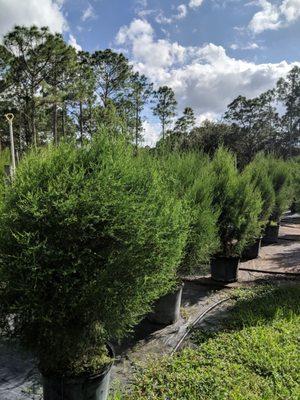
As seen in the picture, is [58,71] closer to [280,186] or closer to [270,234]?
[280,186]

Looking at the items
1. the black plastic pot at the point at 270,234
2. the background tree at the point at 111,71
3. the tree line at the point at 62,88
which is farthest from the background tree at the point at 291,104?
the black plastic pot at the point at 270,234

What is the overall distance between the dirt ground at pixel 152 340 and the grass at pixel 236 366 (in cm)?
21

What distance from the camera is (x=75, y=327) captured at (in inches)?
92.8

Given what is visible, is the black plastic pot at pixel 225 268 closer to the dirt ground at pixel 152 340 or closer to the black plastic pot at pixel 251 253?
the dirt ground at pixel 152 340

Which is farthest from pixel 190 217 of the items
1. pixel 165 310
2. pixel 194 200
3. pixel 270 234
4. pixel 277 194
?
pixel 277 194

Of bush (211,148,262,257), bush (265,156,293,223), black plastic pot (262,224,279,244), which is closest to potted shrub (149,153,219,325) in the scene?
bush (211,148,262,257)

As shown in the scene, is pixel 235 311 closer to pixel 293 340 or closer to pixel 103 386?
pixel 293 340

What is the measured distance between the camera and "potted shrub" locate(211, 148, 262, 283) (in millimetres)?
6086

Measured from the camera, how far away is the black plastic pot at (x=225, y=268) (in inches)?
244

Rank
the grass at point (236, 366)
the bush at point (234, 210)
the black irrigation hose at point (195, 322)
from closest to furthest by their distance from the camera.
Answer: the grass at point (236, 366), the black irrigation hose at point (195, 322), the bush at point (234, 210)

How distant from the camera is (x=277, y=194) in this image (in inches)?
409

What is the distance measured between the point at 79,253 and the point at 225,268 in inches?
173

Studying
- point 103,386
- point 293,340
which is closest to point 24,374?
point 103,386

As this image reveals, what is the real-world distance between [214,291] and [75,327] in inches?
150
